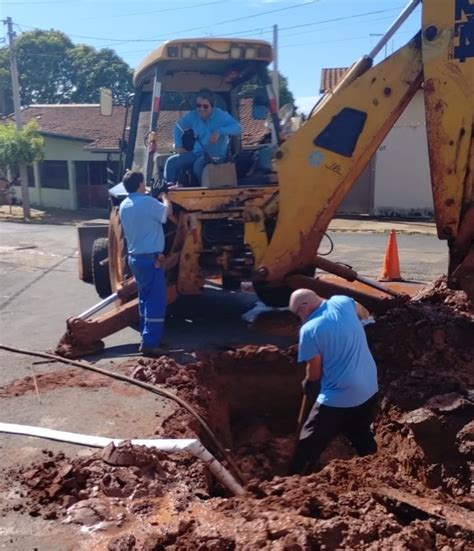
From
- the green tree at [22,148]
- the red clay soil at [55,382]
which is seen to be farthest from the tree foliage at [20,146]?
the red clay soil at [55,382]

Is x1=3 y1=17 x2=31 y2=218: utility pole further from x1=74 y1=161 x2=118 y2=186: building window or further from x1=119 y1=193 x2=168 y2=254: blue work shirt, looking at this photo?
x1=119 y1=193 x2=168 y2=254: blue work shirt

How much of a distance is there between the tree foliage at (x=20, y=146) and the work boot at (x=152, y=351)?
22150 mm

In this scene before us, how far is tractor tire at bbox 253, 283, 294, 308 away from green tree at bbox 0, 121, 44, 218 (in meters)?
20.2

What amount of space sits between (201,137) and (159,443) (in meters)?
4.24

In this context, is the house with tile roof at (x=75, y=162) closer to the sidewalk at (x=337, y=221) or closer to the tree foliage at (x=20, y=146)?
the sidewalk at (x=337, y=221)

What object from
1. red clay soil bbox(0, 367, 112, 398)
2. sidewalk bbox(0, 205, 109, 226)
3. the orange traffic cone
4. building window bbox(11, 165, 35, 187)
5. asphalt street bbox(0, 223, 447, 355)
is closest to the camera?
red clay soil bbox(0, 367, 112, 398)

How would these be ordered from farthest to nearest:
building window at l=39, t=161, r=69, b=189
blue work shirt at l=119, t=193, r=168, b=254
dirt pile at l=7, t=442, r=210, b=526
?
building window at l=39, t=161, r=69, b=189 → blue work shirt at l=119, t=193, r=168, b=254 → dirt pile at l=7, t=442, r=210, b=526

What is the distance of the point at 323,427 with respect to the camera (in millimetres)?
4785

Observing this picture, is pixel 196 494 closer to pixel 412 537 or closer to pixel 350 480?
pixel 350 480

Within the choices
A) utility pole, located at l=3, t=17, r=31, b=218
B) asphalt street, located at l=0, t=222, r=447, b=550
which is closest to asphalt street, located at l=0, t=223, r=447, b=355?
asphalt street, located at l=0, t=222, r=447, b=550

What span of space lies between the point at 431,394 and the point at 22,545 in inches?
131

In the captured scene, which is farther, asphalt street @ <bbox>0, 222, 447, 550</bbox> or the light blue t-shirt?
asphalt street @ <bbox>0, 222, 447, 550</bbox>

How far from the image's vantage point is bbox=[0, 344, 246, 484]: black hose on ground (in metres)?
5.18

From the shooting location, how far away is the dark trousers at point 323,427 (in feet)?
15.7
